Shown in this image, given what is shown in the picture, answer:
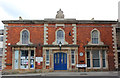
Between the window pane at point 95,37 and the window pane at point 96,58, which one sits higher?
the window pane at point 95,37

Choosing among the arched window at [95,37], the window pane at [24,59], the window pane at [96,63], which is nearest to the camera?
the window pane at [24,59]

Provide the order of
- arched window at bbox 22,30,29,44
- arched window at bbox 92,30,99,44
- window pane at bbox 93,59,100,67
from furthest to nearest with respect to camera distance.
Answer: arched window at bbox 92,30,99,44
arched window at bbox 22,30,29,44
window pane at bbox 93,59,100,67

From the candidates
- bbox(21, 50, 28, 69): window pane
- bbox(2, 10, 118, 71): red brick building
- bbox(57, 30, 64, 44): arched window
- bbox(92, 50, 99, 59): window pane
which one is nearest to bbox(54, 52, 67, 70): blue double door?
bbox(2, 10, 118, 71): red brick building

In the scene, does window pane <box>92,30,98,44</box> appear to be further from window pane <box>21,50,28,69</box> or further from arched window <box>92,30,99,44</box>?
window pane <box>21,50,28,69</box>

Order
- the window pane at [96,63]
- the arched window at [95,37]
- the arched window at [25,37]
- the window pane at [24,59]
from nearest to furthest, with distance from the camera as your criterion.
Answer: the window pane at [24,59]
the window pane at [96,63]
the arched window at [25,37]
the arched window at [95,37]

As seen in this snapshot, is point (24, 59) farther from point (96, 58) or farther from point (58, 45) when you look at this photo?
point (96, 58)

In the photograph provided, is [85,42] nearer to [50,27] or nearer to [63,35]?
[63,35]

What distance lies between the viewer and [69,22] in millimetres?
16766

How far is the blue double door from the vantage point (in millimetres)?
16141

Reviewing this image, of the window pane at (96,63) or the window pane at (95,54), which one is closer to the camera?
the window pane at (96,63)

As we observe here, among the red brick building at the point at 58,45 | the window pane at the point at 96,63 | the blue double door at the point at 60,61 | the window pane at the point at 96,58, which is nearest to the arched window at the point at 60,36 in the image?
the red brick building at the point at 58,45

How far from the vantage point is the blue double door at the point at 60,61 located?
16.1 m

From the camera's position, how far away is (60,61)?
1623 cm

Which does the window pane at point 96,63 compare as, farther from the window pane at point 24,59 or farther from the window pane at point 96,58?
the window pane at point 24,59
